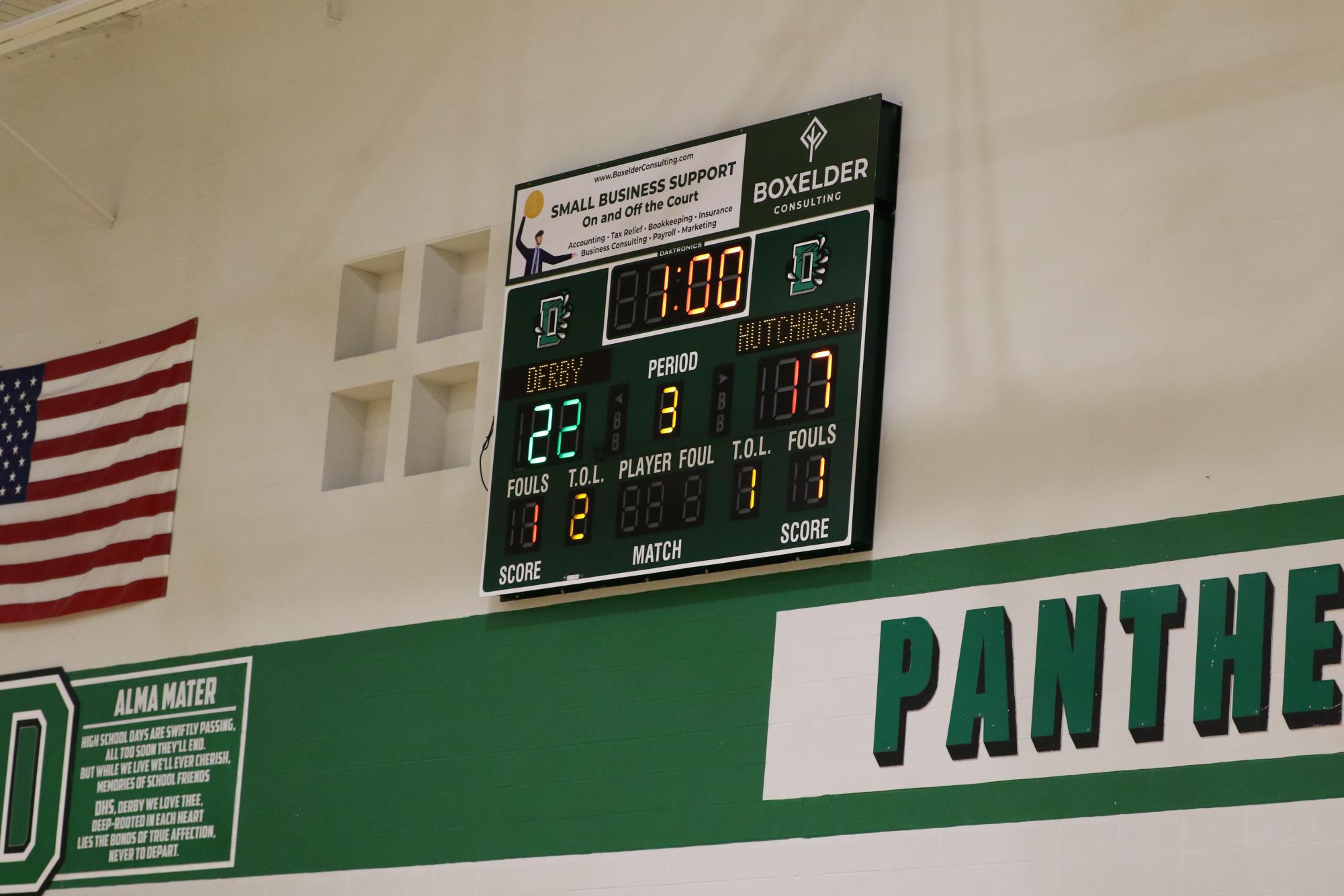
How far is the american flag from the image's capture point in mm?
10148

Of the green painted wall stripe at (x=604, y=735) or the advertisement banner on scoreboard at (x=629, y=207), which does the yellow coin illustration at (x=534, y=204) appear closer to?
the advertisement banner on scoreboard at (x=629, y=207)

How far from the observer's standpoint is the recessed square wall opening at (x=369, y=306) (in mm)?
9719

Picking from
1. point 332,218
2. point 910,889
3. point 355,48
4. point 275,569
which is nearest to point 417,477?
point 275,569

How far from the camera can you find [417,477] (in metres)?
9.11

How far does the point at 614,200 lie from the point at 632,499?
1.37 metres

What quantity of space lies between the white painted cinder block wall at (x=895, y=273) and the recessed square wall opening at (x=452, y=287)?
0.09 meters

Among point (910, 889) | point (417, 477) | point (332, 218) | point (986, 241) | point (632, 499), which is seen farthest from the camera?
point (332, 218)

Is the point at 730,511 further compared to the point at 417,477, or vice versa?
the point at 417,477

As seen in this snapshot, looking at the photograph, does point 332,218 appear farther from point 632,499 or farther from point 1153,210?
point 1153,210

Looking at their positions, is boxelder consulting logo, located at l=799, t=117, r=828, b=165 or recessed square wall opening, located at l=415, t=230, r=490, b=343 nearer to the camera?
boxelder consulting logo, located at l=799, t=117, r=828, b=165

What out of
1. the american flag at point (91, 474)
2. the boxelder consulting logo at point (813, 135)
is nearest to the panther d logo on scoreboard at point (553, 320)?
the boxelder consulting logo at point (813, 135)

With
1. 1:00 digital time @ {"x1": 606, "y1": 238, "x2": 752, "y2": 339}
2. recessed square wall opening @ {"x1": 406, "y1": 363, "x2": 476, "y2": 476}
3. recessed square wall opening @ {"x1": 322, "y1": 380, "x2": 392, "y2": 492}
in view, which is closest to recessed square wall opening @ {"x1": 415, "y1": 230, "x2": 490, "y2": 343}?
recessed square wall opening @ {"x1": 406, "y1": 363, "x2": 476, "y2": 476}

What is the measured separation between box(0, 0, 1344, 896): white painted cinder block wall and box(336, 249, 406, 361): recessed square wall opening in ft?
0.30

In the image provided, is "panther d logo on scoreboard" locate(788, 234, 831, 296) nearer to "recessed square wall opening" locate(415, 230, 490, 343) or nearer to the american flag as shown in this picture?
"recessed square wall opening" locate(415, 230, 490, 343)
